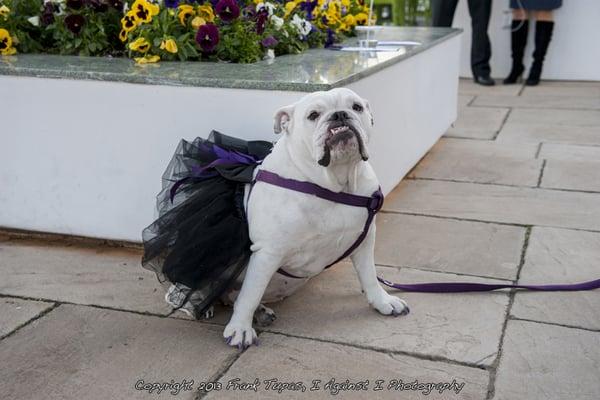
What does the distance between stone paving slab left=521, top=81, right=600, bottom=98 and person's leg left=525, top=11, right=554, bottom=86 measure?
0.77 feet

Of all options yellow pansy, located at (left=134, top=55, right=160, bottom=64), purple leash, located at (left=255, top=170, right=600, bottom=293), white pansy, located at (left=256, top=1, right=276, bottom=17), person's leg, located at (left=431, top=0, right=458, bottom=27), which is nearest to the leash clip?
purple leash, located at (left=255, top=170, right=600, bottom=293)

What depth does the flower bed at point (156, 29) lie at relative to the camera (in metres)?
3.95

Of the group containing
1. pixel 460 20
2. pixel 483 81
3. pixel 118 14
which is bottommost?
pixel 483 81

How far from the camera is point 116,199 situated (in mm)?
3684

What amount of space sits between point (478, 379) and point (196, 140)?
146cm

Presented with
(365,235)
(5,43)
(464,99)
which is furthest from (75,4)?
(464,99)

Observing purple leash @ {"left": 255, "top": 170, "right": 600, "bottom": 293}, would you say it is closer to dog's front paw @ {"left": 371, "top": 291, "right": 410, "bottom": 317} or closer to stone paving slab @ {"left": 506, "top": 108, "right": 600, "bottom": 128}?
dog's front paw @ {"left": 371, "top": 291, "right": 410, "bottom": 317}

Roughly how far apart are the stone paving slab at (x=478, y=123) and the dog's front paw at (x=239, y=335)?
364cm

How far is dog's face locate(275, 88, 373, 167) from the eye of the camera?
2.57 meters

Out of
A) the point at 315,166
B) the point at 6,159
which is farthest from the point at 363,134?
the point at 6,159

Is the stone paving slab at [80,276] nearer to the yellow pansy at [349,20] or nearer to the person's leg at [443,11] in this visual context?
the yellow pansy at [349,20]

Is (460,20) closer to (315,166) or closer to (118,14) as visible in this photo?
(118,14)

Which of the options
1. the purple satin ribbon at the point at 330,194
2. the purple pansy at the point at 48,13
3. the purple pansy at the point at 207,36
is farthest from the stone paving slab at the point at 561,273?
the purple pansy at the point at 48,13

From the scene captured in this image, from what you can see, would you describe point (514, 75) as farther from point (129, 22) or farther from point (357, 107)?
point (357, 107)
